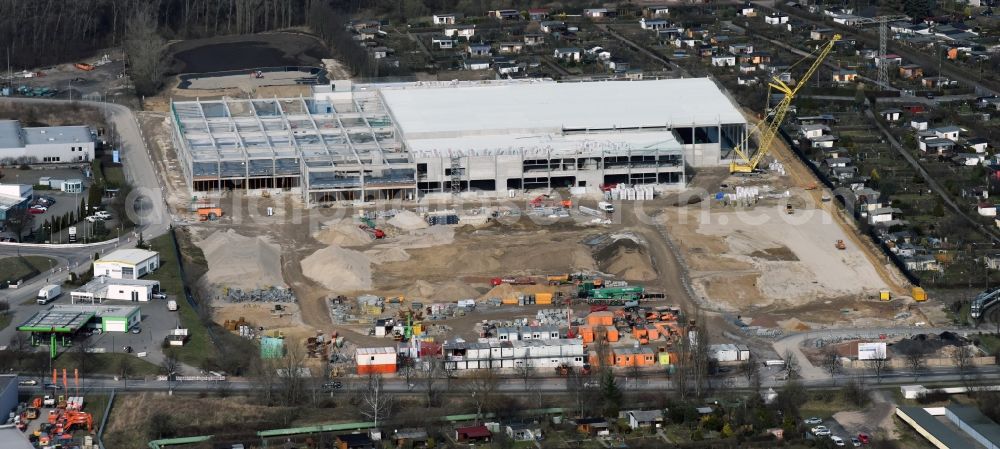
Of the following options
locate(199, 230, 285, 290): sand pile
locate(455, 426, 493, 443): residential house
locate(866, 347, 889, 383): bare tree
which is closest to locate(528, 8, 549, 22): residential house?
locate(199, 230, 285, 290): sand pile

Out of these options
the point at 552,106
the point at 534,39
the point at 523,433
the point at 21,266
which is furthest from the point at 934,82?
the point at 523,433

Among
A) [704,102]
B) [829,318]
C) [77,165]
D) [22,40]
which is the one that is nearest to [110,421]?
[829,318]

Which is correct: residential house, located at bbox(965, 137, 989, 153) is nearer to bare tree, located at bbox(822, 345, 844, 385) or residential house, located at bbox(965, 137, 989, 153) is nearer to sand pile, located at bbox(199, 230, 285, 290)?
bare tree, located at bbox(822, 345, 844, 385)

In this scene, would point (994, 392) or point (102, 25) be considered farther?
point (102, 25)

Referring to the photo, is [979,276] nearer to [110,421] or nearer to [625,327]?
[625,327]

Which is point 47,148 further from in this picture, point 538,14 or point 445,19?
point 538,14

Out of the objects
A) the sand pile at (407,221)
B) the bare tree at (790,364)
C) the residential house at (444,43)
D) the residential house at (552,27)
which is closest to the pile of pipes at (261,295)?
the sand pile at (407,221)
